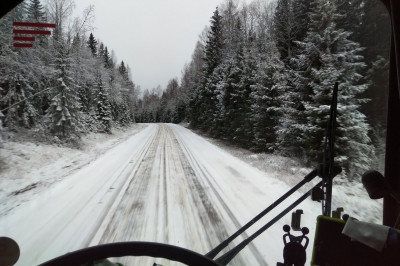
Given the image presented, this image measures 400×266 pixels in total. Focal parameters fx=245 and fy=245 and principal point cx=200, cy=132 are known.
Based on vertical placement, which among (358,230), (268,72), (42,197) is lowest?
(42,197)

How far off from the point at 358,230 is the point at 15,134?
13851 millimetres

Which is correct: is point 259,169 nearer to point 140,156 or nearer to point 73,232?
point 140,156

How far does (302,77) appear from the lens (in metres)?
9.77

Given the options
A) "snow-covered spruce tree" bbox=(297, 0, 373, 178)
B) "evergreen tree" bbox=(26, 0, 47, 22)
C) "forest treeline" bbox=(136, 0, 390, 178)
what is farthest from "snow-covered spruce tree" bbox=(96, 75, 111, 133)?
"evergreen tree" bbox=(26, 0, 47, 22)

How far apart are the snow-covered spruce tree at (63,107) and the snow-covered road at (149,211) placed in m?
7.15

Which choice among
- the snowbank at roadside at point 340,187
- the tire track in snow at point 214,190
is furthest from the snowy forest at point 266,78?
the tire track in snow at point 214,190

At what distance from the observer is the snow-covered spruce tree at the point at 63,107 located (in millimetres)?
14438

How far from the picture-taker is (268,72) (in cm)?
1434

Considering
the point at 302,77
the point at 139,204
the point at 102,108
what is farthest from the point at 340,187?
the point at 102,108

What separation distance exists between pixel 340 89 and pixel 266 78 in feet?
21.4

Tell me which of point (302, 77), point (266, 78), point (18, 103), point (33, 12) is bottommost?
point (18, 103)

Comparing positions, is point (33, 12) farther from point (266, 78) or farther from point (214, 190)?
point (266, 78)

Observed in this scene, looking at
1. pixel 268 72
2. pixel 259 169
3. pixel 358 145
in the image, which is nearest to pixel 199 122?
pixel 268 72

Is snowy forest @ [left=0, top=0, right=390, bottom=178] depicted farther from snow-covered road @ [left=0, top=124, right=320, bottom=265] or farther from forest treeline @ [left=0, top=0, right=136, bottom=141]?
snow-covered road @ [left=0, top=124, right=320, bottom=265]
